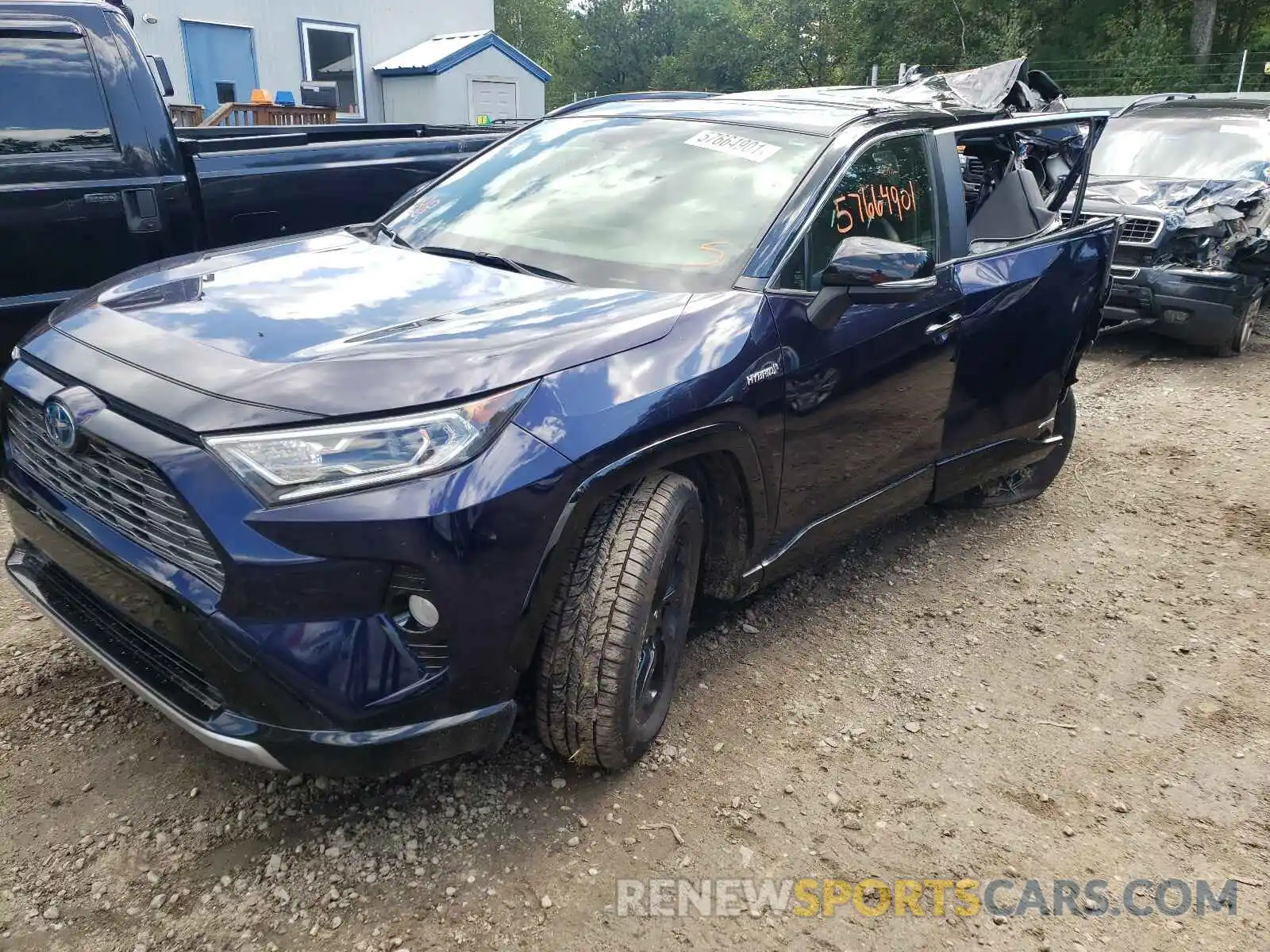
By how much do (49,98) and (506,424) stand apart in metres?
3.38

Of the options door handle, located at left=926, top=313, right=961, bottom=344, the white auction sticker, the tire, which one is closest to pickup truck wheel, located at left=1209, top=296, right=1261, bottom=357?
the tire

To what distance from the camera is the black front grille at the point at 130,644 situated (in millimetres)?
2109

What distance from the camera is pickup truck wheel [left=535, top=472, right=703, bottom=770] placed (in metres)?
2.31

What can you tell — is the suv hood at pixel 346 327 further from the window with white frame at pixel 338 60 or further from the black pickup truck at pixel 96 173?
the window with white frame at pixel 338 60

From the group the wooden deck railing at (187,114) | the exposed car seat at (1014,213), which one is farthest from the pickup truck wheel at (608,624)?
the wooden deck railing at (187,114)

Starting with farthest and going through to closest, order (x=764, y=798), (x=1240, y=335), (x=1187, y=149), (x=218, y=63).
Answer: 1. (x=218, y=63)
2. (x=1187, y=149)
3. (x=1240, y=335)
4. (x=764, y=798)

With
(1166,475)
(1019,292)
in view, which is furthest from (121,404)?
(1166,475)

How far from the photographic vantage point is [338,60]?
14656 mm

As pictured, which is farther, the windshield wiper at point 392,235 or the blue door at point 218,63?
the blue door at point 218,63

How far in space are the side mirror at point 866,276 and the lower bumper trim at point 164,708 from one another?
1.83m

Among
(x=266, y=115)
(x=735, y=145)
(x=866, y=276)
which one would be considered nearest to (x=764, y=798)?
(x=866, y=276)

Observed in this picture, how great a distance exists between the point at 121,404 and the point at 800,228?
187 cm

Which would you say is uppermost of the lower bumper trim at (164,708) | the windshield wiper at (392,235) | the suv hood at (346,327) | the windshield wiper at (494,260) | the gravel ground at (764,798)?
the windshield wiper at (392,235)

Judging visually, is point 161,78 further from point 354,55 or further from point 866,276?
point 354,55
